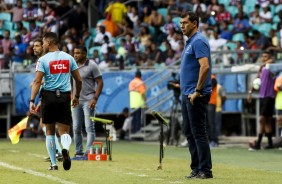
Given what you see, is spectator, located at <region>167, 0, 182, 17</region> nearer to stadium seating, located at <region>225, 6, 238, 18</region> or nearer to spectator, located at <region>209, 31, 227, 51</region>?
stadium seating, located at <region>225, 6, 238, 18</region>

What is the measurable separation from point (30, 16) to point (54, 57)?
67.8ft

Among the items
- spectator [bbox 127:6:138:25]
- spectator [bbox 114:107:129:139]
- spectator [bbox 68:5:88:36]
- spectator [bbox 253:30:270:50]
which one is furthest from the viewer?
spectator [bbox 68:5:88:36]

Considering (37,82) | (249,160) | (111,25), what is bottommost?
(249,160)

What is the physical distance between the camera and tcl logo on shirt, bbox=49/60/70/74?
15047 millimetres

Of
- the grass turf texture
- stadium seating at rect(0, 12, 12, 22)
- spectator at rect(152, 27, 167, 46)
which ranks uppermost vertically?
stadium seating at rect(0, 12, 12, 22)

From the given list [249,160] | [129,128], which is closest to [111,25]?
[129,128]

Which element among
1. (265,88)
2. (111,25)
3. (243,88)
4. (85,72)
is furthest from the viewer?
(111,25)

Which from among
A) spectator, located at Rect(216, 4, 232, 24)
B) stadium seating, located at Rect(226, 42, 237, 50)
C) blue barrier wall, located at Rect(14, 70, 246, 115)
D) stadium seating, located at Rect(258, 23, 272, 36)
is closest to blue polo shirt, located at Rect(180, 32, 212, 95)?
blue barrier wall, located at Rect(14, 70, 246, 115)

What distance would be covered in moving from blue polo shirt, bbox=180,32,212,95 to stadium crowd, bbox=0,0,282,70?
46.1 feet

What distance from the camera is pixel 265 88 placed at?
920 inches

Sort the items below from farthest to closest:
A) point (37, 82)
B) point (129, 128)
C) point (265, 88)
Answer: point (129, 128) < point (265, 88) < point (37, 82)

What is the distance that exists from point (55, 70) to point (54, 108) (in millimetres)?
564

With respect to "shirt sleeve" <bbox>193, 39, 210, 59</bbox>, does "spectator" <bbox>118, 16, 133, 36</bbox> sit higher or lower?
higher

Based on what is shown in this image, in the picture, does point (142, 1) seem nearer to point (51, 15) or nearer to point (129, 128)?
point (51, 15)
